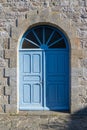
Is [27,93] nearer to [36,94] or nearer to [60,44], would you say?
[36,94]

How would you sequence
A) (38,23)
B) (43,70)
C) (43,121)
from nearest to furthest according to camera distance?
(43,121) → (38,23) → (43,70)

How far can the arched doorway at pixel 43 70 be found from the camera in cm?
1048

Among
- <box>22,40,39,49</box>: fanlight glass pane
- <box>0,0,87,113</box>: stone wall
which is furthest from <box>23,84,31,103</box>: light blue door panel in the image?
<box>22,40,39,49</box>: fanlight glass pane

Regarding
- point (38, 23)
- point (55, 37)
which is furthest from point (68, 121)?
point (38, 23)

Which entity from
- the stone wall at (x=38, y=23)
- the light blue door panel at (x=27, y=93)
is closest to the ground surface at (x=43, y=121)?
the stone wall at (x=38, y=23)

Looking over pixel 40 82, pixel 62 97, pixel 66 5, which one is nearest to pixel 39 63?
pixel 40 82

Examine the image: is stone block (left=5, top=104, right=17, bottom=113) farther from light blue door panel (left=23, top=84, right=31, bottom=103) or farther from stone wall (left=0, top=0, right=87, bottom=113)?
light blue door panel (left=23, top=84, right=31, bottom=103)

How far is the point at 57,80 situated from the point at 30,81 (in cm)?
85

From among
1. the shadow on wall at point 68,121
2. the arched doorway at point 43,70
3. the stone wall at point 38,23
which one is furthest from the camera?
the arched doorway at point 43,70

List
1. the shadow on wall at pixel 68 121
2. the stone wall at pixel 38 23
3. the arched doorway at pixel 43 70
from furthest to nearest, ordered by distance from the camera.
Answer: the arched doorway at pixel 43 70 < the stone wall at pixel 38 23 < the shadow on wall at pixel 68 121

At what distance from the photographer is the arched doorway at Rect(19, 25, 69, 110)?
1048 cm

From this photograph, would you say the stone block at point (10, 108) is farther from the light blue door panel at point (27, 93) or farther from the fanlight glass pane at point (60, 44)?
the fanlight glass pane at point (60, 44)

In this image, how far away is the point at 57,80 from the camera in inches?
415

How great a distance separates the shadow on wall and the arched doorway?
1.78 ft
